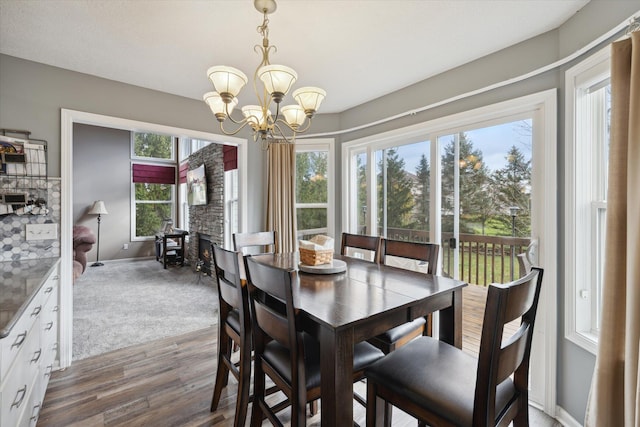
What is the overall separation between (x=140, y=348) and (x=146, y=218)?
5353mm

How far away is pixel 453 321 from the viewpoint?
63.6 inches

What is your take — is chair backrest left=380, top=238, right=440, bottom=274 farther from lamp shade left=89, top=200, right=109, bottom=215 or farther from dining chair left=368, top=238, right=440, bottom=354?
lamp shade left=89, top=200, right=109, bottom=215

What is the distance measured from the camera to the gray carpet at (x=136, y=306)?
115 inches

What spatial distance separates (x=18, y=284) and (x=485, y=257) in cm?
319

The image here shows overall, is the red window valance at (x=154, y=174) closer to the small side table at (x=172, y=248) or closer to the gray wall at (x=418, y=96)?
the small side table at (x=172, y=248)

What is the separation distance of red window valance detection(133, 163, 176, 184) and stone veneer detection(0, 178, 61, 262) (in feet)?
17.1

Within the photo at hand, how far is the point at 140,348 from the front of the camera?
272cm

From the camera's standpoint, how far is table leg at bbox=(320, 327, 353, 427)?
111cm

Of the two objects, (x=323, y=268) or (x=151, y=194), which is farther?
(x=151, y=194)

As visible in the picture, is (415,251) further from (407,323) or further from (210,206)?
(210,206)

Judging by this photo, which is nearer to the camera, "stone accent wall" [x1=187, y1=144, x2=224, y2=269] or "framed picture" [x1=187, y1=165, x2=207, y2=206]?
"stone accent wall" [x1=187, y1=144, x2=224, y2=269]

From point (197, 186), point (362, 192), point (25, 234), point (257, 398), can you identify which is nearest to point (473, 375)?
point (257, 398)

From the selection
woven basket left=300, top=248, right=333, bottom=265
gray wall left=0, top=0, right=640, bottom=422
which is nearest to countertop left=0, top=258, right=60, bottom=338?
gray wall left=0, top=0, right=640, bottom=422

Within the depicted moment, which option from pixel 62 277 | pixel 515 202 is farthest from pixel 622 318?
pixel 62 277
